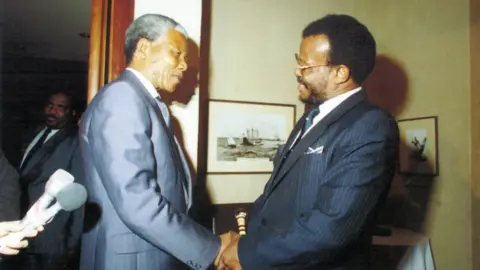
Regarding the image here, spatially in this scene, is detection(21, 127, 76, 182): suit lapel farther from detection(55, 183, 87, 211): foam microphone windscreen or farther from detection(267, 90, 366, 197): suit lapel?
detection(267, 90, 366, 197): suit lapel

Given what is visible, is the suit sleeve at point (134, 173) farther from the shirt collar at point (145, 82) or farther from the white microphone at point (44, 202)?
the white microphone at point (44, 202)

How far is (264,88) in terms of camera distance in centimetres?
112

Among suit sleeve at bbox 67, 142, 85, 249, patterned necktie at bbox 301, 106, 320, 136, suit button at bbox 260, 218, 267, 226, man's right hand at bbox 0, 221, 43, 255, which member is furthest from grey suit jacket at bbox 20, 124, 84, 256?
patterned necktie at bbox 301, 106, 320, 136

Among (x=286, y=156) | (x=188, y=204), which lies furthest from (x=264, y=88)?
(x=188, y=204)

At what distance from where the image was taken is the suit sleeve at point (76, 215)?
2.53 feet

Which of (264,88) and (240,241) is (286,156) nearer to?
(240,241)

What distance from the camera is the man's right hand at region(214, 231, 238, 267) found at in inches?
32.2

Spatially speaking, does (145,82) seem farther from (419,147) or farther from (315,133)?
(419,147)

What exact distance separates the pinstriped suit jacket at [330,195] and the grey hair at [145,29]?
13.4 inches

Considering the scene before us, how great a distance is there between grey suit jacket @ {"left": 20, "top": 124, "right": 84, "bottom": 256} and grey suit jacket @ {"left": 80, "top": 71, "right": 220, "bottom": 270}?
20mm

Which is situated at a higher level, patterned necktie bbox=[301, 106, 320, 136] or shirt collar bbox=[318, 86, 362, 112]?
shirt collar bbox=[318, 86, 362, 112]

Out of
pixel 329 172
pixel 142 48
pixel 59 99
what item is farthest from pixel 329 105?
pixel 59 99

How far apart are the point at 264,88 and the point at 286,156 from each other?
0.29m

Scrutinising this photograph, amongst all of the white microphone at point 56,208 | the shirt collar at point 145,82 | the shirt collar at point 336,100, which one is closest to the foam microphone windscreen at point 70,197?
the white microphone at point 56,208
